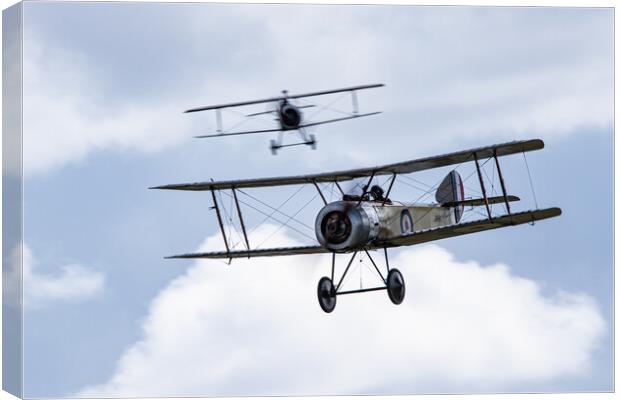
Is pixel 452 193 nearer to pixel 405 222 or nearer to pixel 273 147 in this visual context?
pixel 405 222

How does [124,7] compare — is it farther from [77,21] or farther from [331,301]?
[331,301]

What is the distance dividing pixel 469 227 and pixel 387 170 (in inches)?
56.2

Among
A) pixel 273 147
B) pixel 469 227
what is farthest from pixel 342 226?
pixel 273 147

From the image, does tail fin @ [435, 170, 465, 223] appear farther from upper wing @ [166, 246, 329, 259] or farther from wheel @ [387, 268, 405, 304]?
upper wing @ [166, 246, 329, 259]

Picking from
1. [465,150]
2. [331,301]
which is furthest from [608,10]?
[331,301]

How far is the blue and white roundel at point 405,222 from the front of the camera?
17.9 m

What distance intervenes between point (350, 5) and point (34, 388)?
18.8 feet

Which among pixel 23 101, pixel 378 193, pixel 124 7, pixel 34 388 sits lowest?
pixel 34 388

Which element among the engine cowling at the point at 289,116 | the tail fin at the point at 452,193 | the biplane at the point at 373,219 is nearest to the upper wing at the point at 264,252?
the biplane at the point at 373,219

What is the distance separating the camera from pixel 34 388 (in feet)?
52.0

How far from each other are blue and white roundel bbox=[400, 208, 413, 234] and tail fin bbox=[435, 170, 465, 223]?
1.29 m

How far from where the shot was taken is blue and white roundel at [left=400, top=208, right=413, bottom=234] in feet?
58.6

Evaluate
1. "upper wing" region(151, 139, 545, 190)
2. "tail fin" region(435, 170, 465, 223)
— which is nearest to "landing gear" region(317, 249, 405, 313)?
"upper wing" region(151, 139, 545, 190)

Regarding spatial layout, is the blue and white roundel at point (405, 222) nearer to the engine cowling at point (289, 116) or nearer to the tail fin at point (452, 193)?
the tail fin at point (452, 193)
